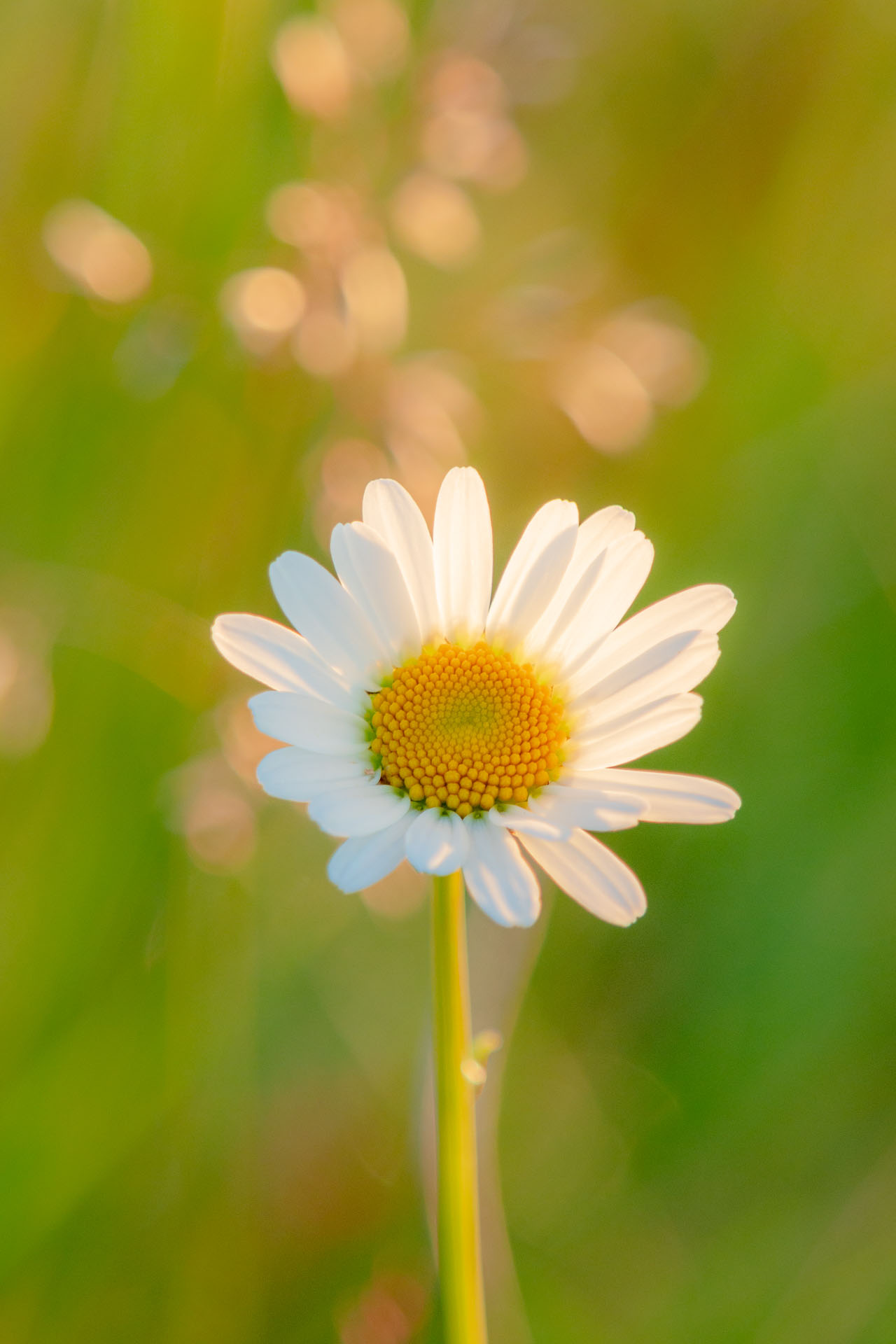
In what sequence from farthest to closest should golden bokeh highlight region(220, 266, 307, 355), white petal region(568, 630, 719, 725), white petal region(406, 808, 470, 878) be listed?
golden bokeh highlight region(220, 266, 307, 355)
white petal region(568, 630, 719, 725)
white petal region(406, 808, 470, 878)

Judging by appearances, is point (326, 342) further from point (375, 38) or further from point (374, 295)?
point (375, 38)

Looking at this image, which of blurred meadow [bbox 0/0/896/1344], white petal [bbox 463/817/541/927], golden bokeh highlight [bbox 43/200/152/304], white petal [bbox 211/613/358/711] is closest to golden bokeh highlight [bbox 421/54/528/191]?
blurred meadow [bbox 0/0/896/1344]

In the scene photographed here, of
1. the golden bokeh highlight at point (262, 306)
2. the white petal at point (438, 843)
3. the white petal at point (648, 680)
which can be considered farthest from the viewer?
the golden bokeh highlight at point (262, 306)

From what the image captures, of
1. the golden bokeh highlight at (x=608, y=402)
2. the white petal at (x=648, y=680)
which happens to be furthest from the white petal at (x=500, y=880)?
the golden bokeh highlight at (x=608, y=402)

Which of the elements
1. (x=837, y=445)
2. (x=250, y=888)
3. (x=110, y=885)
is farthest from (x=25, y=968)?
(x=837, y=445)

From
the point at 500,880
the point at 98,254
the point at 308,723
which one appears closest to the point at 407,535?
the point at 308,723

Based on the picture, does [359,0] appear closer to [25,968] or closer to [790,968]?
[25,968]

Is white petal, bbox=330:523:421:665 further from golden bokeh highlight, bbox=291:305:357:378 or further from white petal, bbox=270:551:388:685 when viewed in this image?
golden bokeh highlight, bbox=291:305:357:378

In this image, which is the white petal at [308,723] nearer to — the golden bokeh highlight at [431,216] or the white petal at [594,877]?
the white petal at [594,877]
